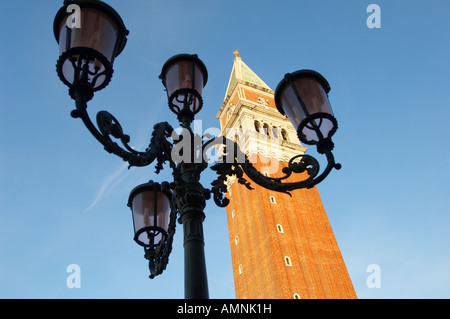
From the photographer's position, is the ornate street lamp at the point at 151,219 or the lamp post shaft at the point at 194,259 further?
the ornate street lamp at the point at 151,219

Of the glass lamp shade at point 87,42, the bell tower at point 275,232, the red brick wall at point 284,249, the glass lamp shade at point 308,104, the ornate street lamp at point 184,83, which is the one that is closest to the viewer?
the glass lamp shade at point 87,42

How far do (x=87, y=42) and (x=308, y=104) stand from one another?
72.2 inches

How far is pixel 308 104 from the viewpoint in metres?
3.49

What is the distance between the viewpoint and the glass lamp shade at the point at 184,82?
3.80m

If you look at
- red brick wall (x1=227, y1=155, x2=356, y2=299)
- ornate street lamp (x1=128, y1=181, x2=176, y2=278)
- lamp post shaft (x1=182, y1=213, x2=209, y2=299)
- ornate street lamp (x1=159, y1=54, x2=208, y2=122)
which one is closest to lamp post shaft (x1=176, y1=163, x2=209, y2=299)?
lamp post shaft (x1=182, y1=213, x2=209, y2=299)

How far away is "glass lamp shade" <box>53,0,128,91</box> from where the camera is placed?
2.88 metres

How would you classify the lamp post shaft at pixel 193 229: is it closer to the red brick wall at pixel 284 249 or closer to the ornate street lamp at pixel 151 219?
the ornate street lamp at pixel 151 219

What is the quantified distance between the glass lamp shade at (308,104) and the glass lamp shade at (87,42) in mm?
1537

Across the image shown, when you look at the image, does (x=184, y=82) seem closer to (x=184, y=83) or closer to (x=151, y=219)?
(x=184, y=83)

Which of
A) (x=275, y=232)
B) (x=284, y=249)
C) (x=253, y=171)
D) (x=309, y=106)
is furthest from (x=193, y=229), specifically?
(x=275, y=232)

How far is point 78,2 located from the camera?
300cm

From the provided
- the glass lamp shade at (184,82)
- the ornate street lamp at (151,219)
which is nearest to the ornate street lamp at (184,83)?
the glass lamp shade at (184,82)
